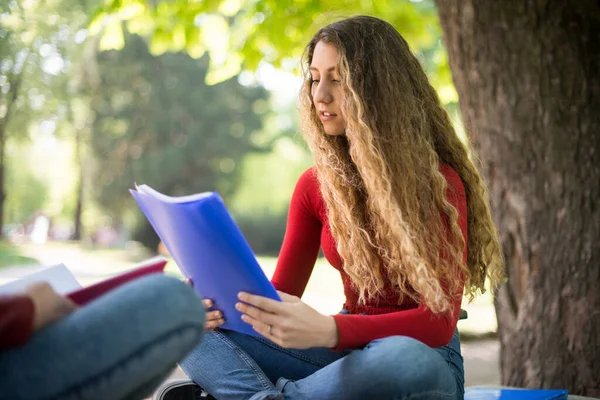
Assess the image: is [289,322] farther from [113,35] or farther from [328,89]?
[113,35]

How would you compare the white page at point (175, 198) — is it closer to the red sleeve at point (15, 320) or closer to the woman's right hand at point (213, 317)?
the woman's right hand at point (213, 317)

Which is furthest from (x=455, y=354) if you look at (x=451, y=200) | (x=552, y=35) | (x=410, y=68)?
(x=552, y=35)

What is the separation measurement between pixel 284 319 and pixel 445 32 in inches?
75.9

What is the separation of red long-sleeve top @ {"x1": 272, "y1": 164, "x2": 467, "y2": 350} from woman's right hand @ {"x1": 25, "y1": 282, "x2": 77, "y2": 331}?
0.67 m

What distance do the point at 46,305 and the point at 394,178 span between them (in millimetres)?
1032

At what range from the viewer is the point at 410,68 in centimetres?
204

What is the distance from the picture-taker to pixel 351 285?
204cm

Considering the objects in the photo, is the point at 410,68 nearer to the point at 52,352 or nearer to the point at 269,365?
the point at 269,365

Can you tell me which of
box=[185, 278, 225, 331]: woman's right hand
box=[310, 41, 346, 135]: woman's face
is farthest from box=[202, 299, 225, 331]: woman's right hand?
box=[310, 41, 346, 135]: woman's face

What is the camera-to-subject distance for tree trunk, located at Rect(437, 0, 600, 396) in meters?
2.79

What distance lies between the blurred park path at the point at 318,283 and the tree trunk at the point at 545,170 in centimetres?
122

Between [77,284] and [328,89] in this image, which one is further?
[328,89]

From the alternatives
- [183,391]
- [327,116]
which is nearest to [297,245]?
[327,116]

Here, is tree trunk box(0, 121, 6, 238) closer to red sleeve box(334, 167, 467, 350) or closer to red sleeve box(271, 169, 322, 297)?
red sleeve box(271, 169, 322, 297)
